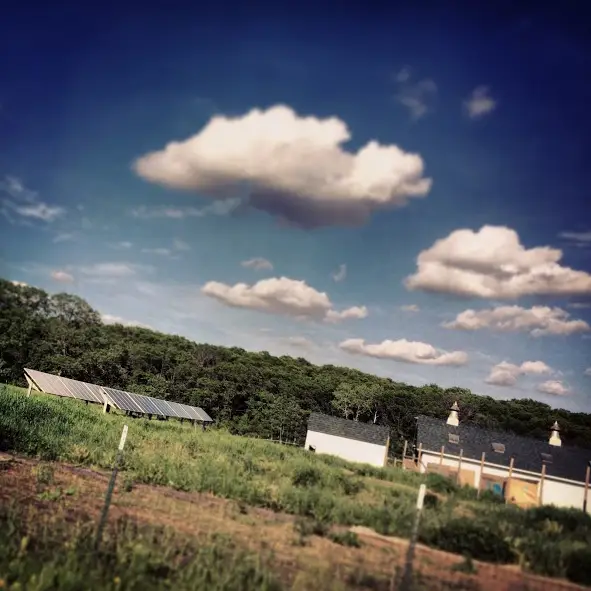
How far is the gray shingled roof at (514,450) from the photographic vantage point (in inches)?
605

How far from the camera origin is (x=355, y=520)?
13.2m

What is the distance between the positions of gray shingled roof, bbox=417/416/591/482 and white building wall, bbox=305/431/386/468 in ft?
14.7

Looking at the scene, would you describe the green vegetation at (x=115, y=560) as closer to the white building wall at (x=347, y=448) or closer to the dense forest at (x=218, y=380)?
the white building wall at (x=347, y=448)

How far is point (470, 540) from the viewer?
11.4 meters

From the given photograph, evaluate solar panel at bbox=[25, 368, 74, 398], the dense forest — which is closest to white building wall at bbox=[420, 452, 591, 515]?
solar panel at bbox=[25, 368, 74, 398]

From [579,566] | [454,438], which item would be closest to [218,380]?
[454,438]

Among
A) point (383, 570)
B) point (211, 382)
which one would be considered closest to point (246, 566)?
point (383, 570)

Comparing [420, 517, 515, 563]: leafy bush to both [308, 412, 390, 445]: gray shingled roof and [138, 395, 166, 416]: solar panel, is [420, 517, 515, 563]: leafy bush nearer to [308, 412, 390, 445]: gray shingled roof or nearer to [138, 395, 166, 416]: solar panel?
[308, 412, 390, 445]: gray shingled roof

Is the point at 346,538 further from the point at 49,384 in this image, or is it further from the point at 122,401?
the point at 49,384

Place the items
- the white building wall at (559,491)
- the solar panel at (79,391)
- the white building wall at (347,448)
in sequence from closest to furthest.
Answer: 1. the white building wall at (559,491)
2. the white building wall at (347,448)
3. the solar panel at (79,391)

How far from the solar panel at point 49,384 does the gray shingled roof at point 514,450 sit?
25.1 metres

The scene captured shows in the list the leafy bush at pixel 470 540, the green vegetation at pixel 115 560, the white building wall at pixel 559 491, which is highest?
the white building wall at pixel 559 491

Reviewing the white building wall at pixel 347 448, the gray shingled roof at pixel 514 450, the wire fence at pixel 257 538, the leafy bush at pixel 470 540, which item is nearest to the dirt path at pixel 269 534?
the wire fence at pixel 257 538

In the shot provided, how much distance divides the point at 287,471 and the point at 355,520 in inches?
239
